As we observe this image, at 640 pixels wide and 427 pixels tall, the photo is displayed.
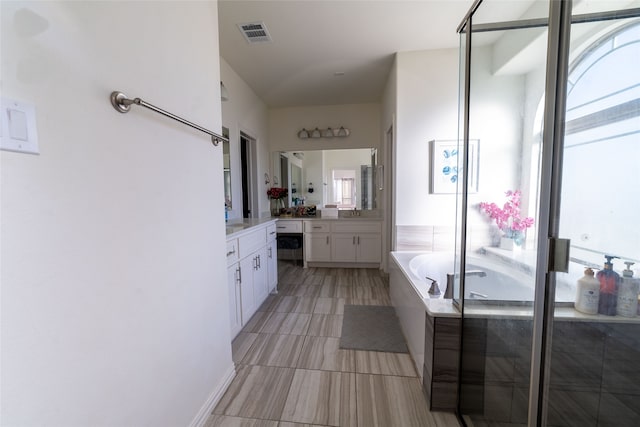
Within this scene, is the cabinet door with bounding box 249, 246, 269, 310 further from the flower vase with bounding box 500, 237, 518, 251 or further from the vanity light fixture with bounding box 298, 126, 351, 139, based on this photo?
the vanity light fixture with bounding box 298, 126, 351, 139

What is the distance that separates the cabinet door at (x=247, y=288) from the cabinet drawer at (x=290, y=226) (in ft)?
5.85

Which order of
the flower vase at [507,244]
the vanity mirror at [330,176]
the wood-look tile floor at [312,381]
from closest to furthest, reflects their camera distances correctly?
the flower vase at [507,244] < the wood-look tile floor at [312,381] < the vanity mirror at [330,176]

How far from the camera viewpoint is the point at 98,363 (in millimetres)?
805

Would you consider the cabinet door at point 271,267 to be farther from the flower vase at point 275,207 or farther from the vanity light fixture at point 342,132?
the vanity light fixture at point 342,132

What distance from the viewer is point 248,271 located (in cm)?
233

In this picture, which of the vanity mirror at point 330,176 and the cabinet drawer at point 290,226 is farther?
the vanity mirror at point 330,176

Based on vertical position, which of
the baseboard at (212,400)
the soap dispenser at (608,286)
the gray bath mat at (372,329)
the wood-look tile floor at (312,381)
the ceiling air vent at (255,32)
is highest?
the ceiling air vent at (255,32)

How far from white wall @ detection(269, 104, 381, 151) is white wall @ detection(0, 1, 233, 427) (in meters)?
3.10

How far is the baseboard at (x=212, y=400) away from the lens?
1313mm

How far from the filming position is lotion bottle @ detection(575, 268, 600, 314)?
42.6 inches

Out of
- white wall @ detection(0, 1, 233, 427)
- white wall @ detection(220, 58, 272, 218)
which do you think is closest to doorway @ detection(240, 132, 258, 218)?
white wall @ detection(220, 58, 272, 218)

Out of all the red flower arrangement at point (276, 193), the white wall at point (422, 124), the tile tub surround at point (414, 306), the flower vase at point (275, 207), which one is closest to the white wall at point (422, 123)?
the white wall at point (422, 124)

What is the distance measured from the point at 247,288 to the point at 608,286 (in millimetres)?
2196

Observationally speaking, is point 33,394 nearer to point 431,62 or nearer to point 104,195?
point 104,195
